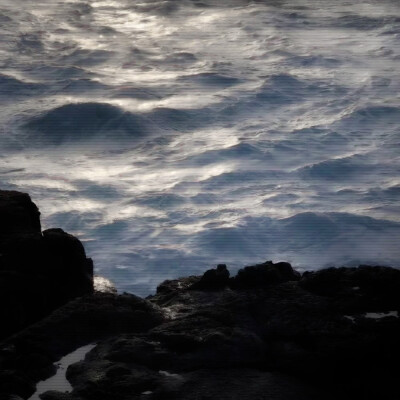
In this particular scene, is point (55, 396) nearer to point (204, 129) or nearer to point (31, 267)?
point (31, 267)

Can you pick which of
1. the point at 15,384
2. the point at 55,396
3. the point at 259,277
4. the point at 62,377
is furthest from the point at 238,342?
the point at 15,384

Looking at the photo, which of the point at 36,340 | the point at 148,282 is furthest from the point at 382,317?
the point at 148,282

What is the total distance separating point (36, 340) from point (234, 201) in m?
8.40

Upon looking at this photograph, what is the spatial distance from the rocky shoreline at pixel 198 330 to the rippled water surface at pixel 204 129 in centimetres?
483

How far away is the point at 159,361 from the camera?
7215mm

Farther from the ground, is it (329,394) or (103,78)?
(103,78)

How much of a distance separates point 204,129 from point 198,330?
35.9ft

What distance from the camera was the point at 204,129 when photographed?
18.2 metres

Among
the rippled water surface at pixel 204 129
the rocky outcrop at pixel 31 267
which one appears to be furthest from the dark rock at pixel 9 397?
the rippled water surface at pixel 204 129

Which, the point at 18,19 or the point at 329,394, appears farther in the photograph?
the point at 18,19

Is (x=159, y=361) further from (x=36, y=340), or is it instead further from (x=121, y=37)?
(x=121, y=37)

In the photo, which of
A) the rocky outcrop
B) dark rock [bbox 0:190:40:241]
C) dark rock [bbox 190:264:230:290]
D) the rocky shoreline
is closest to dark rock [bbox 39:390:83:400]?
the rocky shoreline

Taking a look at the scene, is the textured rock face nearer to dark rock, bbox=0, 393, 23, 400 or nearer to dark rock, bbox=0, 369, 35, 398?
dark rock, bbox=0, 369, 35, 398

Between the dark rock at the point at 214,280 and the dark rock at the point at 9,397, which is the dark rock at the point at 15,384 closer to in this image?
the dark rock at the point at 9,397
